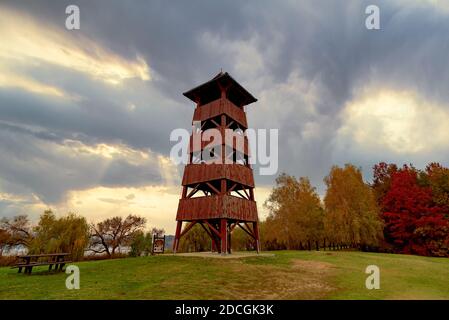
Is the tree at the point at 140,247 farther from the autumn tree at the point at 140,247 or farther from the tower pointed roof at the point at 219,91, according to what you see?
the tower pointed roof at the point at 219,91

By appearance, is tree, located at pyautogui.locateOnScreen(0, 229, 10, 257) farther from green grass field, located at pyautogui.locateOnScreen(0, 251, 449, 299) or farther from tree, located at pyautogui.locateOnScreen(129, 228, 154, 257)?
green grass field, located at pyautogui.locateOnScreen(0, 251, 449, 299)

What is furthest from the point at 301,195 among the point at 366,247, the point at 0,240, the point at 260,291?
the point at 0,240

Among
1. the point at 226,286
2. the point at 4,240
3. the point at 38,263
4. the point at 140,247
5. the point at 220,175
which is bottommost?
the point at 140,247

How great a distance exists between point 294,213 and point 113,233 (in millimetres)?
29031

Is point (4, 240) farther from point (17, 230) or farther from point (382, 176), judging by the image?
point (382, 176)

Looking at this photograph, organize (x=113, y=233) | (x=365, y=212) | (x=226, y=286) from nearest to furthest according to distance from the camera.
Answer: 1. (x=226, y=286)
2. (x=365, y=212)
3. (x=113, y=233)

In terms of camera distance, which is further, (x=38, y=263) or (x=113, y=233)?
(x=113, y=233)

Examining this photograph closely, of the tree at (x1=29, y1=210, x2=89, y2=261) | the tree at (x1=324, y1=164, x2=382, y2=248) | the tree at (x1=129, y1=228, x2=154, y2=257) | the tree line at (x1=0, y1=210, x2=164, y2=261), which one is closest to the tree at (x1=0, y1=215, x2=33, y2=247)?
the tree line at (x1=0, y1=210, x2=164, y2=261)

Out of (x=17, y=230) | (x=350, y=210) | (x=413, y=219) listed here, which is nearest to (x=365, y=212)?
(x=350, y=210)

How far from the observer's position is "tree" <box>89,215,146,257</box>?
129 feet

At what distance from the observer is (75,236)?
16109 mm

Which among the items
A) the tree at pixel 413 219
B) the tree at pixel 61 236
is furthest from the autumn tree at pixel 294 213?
the tree at pixel 61 236

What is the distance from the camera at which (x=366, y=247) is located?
34250mm
